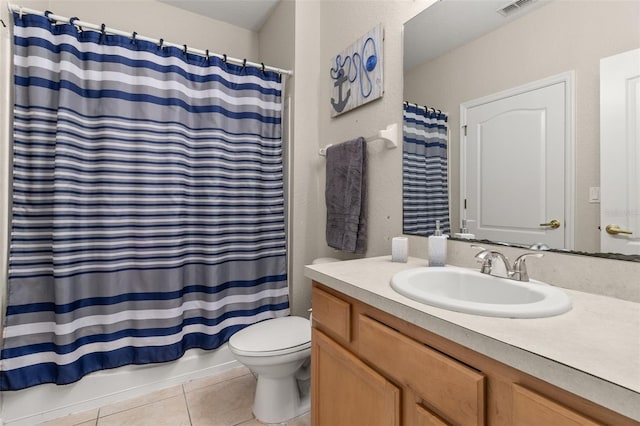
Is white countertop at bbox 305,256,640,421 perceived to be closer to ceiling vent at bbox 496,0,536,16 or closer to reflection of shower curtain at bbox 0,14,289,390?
Answer: ceiling vent at bbox 496,0,536,16

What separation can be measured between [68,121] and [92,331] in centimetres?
105

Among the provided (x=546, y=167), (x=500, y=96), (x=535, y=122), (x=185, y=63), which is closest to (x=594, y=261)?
(x=546, y=167)

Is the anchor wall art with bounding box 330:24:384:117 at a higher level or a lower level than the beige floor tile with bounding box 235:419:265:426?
higher

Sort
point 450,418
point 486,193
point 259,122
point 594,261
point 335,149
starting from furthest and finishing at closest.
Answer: point 259,122 → point 335,149 → point 486,193 → point 594,261 → point 450,418

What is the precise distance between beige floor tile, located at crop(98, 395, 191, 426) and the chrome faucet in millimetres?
1495

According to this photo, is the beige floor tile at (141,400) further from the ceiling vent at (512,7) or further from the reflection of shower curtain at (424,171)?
the ceiling vent at (512,7)

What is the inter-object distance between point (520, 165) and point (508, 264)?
33 centimetres

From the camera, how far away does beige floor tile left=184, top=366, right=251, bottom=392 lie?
5.65ft

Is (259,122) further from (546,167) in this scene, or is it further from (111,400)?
(111,400)

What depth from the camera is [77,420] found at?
146 cm

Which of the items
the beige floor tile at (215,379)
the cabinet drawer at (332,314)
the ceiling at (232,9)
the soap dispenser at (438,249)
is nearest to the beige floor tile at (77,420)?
the beige floor tile at (215,379)

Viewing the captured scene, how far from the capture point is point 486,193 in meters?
1.09

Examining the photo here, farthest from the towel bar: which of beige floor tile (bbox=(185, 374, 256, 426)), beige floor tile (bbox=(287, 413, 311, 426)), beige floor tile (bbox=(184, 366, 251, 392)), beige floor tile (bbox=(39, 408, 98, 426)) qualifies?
beige floor tile (bbox=(39, 408, 98, 426))

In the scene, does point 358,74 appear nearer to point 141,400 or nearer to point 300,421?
point 300,421
